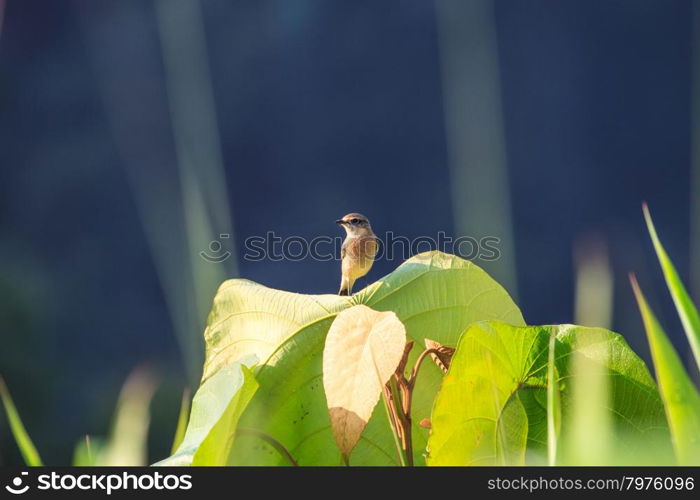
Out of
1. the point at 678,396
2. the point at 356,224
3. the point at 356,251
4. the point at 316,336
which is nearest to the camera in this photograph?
the point at 678,396

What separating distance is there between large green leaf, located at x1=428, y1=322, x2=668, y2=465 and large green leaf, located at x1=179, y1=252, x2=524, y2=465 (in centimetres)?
4

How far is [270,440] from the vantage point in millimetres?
308

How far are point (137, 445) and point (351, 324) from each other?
0.10 metres

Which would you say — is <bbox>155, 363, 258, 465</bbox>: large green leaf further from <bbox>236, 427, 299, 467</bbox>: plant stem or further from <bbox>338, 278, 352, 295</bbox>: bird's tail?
<bbox>338, 278, 352, 295</bbox>: bird's tail

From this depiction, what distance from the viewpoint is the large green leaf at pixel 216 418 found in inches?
10.5

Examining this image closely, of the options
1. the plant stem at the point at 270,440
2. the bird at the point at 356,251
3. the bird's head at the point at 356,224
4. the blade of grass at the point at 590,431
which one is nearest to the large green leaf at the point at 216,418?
the plant stem at the point at 270,440

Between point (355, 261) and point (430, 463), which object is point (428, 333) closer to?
point (430, 463)

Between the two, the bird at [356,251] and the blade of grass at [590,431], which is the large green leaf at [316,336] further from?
the bird at [356,251]

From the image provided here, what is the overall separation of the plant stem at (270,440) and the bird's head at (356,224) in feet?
4.25

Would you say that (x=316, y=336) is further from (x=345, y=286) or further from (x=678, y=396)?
(x=345, y=286)

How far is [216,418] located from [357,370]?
0.06 meters

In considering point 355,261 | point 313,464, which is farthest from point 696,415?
point 355,261

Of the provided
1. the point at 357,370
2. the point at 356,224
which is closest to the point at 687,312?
the point at 357,370

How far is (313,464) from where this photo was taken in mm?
325
